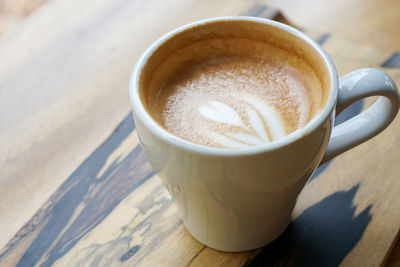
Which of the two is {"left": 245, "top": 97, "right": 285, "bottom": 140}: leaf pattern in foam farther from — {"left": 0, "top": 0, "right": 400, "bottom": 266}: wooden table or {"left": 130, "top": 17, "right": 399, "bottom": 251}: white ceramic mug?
{"left": 0, "top": 0, "right": 400, "bottom": 266}: wooden table

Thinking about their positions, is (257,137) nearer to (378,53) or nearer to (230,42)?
(230,42)

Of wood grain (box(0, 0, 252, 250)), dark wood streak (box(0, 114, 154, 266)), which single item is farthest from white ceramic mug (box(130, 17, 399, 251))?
wood grain (box(0, 0, 252, 250))

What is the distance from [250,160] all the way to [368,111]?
230 millimetres

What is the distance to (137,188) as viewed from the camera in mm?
712

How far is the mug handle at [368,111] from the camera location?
1.74 feet

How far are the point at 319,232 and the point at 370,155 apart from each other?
0.56ft

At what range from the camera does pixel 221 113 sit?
0.58m

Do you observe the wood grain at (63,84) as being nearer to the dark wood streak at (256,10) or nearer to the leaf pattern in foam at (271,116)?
the dark wood streak at (256,10)

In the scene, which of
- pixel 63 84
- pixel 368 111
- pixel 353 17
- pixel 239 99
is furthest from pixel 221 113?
pixel 353 17

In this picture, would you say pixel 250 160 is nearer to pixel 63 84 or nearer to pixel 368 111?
pixel 368 111

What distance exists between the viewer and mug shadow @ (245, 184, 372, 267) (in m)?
0.62

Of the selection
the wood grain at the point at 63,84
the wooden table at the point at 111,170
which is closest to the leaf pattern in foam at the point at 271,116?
the wooden table at the point at 111,170

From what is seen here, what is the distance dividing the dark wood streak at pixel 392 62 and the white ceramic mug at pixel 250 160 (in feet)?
1.00

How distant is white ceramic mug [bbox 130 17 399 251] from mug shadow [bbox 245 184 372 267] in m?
0.02
